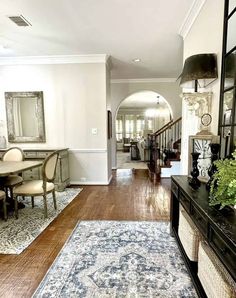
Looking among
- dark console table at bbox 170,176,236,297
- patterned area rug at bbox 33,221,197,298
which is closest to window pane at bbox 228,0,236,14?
dark console table at bbox 170,176,236,297

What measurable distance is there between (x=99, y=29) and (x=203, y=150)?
2.61 m

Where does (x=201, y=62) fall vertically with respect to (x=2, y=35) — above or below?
below

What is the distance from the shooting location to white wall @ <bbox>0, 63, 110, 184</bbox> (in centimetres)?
461

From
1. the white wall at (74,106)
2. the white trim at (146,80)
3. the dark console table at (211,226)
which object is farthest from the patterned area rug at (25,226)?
the white trim at (146,80)

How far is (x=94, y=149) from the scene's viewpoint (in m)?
4.77

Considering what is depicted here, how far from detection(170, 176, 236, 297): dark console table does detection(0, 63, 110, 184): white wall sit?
3018 millimetres

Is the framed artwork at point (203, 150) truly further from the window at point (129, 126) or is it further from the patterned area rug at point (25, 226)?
the window at point (129, 126)

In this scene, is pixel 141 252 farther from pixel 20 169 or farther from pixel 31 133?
pixel 31 133

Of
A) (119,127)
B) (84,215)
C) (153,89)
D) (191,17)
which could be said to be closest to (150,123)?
(119,127)

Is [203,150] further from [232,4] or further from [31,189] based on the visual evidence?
[31,189]

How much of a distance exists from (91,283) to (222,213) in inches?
49.5

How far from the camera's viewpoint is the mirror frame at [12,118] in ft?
15.4

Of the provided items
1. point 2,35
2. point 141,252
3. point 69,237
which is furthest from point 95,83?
point 141,252

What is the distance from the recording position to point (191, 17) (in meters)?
2.84
